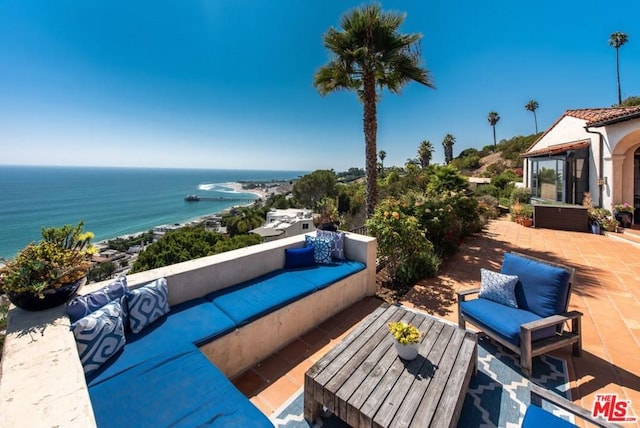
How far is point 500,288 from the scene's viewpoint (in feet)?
10.3

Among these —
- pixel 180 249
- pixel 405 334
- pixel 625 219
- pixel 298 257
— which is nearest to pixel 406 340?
pixel 405 334

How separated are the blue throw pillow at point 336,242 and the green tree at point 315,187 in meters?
25.5

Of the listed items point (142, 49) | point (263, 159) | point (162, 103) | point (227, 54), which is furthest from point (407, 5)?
point (263, 159)

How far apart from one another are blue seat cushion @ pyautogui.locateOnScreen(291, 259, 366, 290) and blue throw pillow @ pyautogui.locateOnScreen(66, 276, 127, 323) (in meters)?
2.11

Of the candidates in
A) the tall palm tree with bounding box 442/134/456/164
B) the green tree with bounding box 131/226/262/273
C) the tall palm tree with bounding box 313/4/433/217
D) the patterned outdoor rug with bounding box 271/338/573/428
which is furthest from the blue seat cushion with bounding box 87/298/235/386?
the tall palm tree with bounding box 442/134/456/164

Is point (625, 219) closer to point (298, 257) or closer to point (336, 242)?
point (336, 242)

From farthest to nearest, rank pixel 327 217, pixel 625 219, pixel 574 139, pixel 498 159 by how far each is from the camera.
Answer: pixel 498 159, pixel 574 139, pixel 625 219, pixel 327 217

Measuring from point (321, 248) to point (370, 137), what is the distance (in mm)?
3497

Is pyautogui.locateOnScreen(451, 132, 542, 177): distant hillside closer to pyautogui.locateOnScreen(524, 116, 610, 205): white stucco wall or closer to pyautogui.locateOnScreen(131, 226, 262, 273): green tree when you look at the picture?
pyautogui.locateOnScreen(524, 116, 610, 205): white stucco wall

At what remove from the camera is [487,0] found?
278 inches

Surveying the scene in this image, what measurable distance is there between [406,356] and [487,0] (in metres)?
9.67

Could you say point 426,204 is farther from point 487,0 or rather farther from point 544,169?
point 544,169

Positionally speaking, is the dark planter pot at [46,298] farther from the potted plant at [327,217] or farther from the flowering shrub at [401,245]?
the flowering shrub at [401,245]
